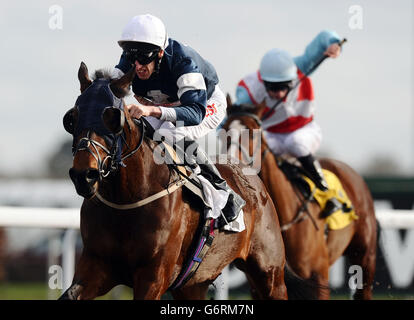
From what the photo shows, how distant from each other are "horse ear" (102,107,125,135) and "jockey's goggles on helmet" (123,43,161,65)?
0.53m

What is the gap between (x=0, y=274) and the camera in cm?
1462

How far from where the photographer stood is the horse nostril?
3479 mm

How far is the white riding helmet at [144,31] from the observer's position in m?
4.04

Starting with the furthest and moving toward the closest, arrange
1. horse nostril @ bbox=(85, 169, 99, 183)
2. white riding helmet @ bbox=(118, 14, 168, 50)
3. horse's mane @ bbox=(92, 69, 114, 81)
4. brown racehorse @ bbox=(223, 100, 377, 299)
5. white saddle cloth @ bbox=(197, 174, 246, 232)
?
1. brown racehorse @ bbox=(223, 100, 377, 299)
2. white saddle cloth @ bbox=(197, 174, 246, 232)
3. white riding helmet @ bbox=(118, 14, 168, 50)
4. horse's mane @ bbox=(92, 69, 114, 81)
5. horse nostril @ bbox=(85, 169, 99, 183)

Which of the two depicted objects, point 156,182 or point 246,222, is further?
point 246,222

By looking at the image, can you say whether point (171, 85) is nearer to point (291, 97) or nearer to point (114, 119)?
point (114, 119)

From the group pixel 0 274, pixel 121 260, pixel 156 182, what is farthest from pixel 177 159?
pixel 0 274

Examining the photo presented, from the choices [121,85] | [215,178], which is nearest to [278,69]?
[215,178]

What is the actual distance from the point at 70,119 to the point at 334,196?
11.6ft

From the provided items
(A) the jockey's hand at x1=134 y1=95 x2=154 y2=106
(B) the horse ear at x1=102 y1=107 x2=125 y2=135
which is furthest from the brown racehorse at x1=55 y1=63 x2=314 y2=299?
(A) the jockey's hand at x1=134 y1=95 x2=154 y2=106

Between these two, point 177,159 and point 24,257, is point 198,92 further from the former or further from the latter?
point 24,257

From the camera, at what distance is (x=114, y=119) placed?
3.67 meters

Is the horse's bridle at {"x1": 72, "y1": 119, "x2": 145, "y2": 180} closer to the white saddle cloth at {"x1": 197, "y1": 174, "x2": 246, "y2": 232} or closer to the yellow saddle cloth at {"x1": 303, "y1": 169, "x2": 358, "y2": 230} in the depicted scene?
the white saddle cloth at {"x1": 197, "y1": 174, "x2": 246, "y2": 232}
